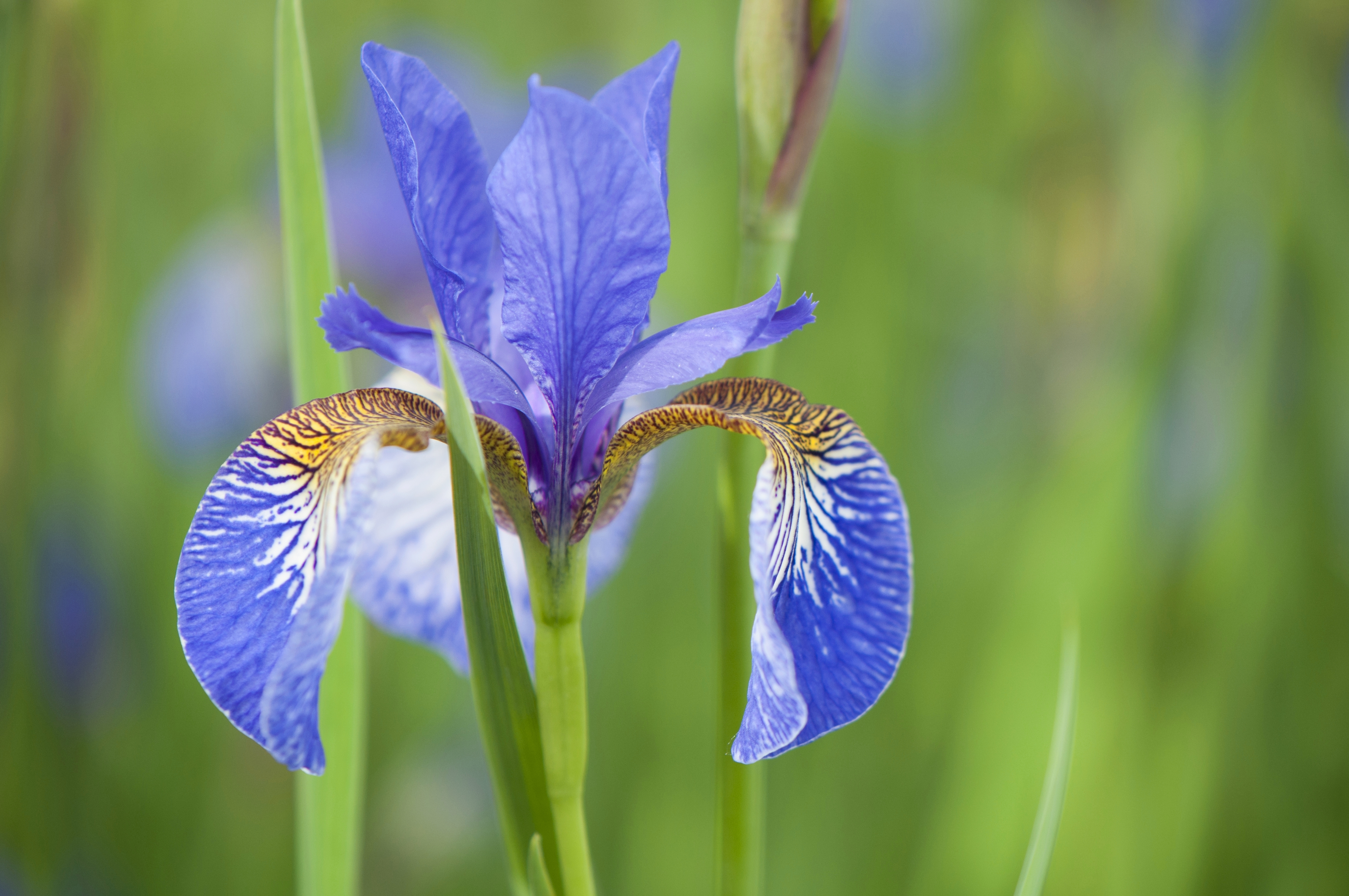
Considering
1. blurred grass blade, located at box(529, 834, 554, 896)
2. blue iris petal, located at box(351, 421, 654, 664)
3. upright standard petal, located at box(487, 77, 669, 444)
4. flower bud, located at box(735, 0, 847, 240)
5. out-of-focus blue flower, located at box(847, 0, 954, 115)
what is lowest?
blurred grass blade, located at box(529, 834, 554, 896)

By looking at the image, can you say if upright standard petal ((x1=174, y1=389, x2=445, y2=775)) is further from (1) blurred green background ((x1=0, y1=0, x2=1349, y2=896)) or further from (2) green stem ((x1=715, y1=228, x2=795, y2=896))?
(1) blurred green background ((x1=0, y1=0, x2=1349, y2=896))

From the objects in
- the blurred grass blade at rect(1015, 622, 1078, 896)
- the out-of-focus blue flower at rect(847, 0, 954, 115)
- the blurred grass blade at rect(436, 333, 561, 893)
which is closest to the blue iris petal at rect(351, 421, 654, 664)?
the blurred grass blade at rect(436, 333, 561, 893)

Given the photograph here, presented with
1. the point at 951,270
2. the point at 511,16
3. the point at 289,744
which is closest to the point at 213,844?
the point at 289,744

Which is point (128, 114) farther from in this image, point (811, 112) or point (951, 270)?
point (811, 112)

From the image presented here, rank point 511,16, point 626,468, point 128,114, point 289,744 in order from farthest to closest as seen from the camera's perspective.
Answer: point 511,16, point 128,114, point 626,468, point 289,744

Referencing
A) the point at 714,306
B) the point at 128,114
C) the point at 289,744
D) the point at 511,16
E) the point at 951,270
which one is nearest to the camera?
the point at 289,744

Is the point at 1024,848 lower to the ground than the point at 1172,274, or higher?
lower

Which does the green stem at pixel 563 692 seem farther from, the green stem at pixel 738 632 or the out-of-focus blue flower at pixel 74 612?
the out-of-focus blue flower at pixel 74 612
